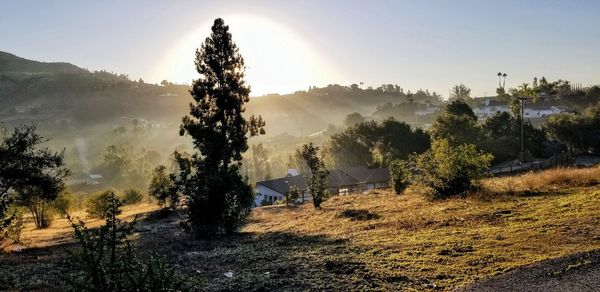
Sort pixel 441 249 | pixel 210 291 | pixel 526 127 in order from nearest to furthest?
pixel 210 291 → pixel 441 249 → pixel 526 127

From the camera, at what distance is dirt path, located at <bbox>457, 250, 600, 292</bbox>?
11.4m

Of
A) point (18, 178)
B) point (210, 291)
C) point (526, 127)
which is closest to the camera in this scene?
point (210, 291)

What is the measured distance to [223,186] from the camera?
27531mm

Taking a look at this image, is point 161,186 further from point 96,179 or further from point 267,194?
point 96,179

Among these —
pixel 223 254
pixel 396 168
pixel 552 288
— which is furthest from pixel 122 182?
pixel 552 288

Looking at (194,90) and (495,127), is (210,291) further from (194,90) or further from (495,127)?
(495,127)

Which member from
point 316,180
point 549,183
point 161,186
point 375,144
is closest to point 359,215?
point 316,180

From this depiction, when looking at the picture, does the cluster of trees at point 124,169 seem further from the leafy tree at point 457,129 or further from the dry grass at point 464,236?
the dry grass at point 464,236

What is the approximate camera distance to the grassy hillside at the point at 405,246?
13.9 m

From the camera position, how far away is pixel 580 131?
81.1 m

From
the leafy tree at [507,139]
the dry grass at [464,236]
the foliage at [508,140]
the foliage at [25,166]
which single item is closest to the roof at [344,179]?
the foliage at [508,140]

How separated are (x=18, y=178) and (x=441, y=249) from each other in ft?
79.2

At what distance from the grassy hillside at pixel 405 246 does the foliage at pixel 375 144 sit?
53.2m

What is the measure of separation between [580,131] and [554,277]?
82.9 m
